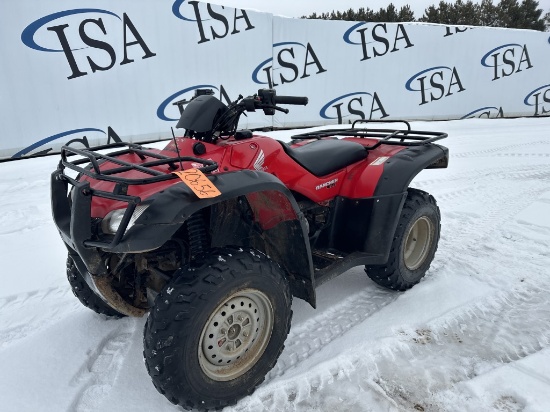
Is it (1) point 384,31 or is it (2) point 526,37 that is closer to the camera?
(1) point 384,31

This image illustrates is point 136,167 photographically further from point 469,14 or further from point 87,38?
point 469,14

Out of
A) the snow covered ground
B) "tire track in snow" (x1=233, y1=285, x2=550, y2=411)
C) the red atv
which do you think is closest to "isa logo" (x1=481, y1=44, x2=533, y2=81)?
the snow covered ground

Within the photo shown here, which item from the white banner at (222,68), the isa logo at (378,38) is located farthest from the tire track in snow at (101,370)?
the isa logo at (378,38)

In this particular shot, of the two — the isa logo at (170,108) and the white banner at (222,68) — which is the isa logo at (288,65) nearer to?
the white banner at (222,68)

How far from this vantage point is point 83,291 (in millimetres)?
2516

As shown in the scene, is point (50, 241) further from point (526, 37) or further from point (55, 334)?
point (526, 37)

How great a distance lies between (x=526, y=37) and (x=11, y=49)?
13.0 metres

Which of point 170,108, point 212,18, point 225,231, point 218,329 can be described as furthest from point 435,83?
point 218,329

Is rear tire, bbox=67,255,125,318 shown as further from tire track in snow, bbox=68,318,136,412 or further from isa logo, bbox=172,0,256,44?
isa logo, bbox=172,0,256,44

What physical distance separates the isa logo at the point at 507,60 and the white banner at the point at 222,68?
3cm

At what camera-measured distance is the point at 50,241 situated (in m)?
3.93

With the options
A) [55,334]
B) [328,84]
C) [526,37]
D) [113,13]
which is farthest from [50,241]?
[526,37]

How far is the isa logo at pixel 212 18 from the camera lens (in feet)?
26.5

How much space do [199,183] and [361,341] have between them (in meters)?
1.39
